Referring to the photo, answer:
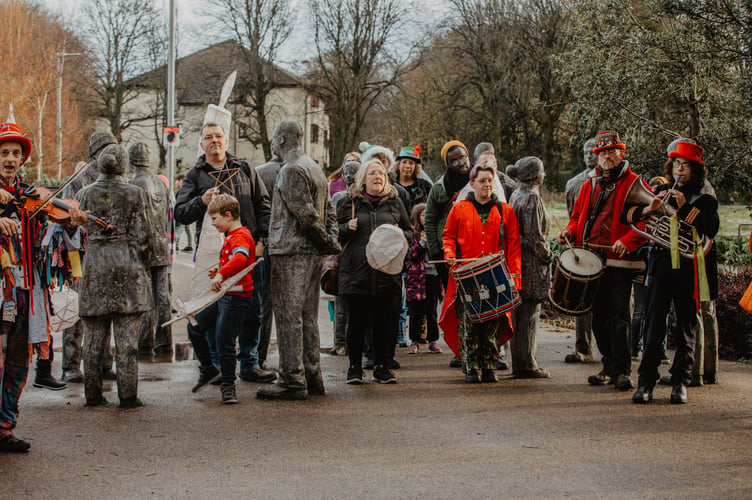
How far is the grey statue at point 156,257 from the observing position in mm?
9383

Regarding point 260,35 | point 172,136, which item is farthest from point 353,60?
point 172,136

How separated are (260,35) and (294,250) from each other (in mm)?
49346

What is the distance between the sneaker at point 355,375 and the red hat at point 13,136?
3.47 meters

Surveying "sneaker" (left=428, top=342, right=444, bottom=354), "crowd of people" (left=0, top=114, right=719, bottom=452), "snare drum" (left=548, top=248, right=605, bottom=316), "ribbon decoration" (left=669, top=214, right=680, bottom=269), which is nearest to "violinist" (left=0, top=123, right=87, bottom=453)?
"crowd of people" (left=0, top=114, right=719, bottom=452)

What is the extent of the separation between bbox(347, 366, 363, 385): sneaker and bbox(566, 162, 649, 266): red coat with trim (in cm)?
231

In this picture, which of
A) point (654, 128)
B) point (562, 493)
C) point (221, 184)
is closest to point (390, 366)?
point (221, 184)

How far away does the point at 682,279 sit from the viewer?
24.3 ft

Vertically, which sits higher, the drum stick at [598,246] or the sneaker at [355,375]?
the drum stick at [598,246]

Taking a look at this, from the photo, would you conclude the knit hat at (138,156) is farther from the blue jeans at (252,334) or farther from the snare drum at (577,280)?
the snare drum at (577,280)

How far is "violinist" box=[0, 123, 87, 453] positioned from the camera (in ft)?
18.9

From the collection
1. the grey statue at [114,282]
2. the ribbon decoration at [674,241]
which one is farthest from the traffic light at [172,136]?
the ribbon decoration at [674,241]

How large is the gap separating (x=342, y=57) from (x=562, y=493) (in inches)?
1959

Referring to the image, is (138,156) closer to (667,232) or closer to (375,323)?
(375,323)

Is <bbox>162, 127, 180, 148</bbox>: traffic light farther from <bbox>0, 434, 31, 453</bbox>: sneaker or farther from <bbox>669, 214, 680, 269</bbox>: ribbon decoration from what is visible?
<bbox>0, 434, 31, 453</bbox>: sneaker
